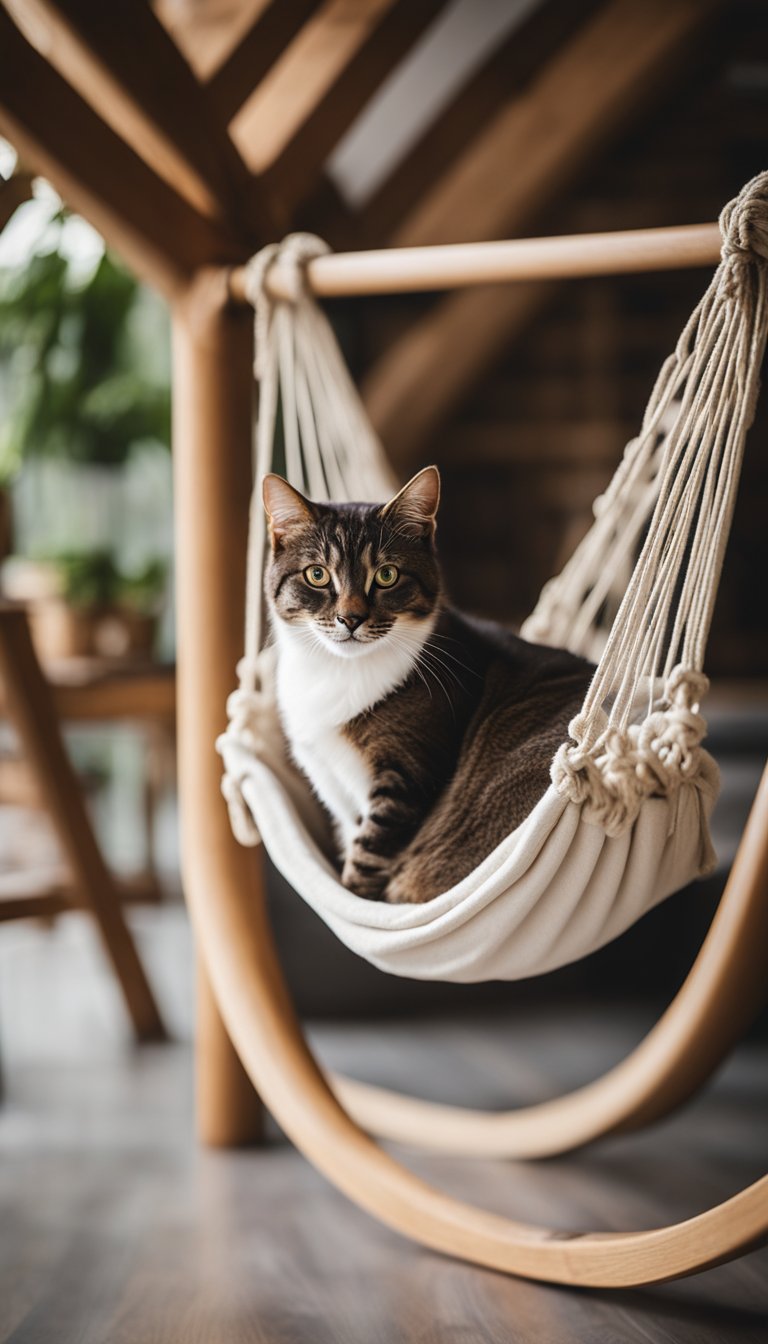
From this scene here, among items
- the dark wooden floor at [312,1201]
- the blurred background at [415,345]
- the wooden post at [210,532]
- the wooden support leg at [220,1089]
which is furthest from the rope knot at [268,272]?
the dark wooden floor at [312,1201]

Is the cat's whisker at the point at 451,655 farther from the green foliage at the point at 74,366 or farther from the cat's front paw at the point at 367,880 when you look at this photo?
the green foliage at the point at 74,366

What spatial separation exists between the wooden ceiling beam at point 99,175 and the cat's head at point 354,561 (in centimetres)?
46

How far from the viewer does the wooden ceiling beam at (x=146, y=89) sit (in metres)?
1.22

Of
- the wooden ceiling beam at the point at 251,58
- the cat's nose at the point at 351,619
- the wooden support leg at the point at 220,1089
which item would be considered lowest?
the wooden support leg at the point at 220,1089

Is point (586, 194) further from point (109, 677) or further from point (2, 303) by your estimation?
point (109, 677)

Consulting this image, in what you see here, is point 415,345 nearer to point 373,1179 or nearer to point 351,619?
point 351,619

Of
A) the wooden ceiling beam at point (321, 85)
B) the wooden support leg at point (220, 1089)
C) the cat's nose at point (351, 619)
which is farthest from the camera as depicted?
the wooden ceiling beam at point (321, 85)

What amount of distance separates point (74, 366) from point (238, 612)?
1.42 metres

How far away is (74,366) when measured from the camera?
2631 mm

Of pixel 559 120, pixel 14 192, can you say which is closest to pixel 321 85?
pixel 14 192

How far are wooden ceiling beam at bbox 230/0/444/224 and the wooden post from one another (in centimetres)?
36

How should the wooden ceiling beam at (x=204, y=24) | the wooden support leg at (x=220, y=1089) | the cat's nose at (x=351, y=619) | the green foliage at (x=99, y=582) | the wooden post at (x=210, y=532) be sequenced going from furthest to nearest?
the green foliage at (x=99, y=582)
the wooden ceiling beam at (x=204, y=24)
the wooden support leg at (x=220, y=1089)
the wooden post at (x=210, y=532)
the cat's nose at (x=351, y=619)

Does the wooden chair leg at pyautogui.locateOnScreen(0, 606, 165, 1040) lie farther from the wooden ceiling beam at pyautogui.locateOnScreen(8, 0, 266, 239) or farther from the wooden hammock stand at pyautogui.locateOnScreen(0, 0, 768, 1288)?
the wooden ceiling beam at pyautogui.locateOnScreen(8, 0, 266, 239)

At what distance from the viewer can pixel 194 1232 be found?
132 cm
